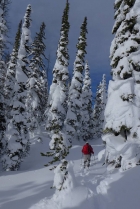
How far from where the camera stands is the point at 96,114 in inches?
1905

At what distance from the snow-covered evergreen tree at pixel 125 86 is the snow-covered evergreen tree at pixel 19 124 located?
10482 mm

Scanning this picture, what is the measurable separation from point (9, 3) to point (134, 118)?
1626 cm

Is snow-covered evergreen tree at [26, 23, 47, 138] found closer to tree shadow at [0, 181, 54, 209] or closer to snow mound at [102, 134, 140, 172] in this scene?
tree shadow at [0, 181, 54, 209]

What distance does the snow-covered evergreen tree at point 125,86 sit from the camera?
9.12 meters

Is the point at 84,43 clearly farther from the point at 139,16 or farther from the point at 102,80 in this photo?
the point at 102,80

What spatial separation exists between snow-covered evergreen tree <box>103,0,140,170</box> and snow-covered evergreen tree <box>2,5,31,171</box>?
10482 mm

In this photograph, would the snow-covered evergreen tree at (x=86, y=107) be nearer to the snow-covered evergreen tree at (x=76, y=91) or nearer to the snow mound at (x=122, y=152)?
the snow-covered evergreen tree at (x=76, y=91)

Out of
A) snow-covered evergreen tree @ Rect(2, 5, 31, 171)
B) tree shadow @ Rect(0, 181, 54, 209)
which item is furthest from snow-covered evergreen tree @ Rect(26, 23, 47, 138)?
tree shadow @ Rect(0, 181, 54, 209)

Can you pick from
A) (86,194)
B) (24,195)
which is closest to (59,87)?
(24,195)

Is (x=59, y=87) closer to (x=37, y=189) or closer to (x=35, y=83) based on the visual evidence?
(x=35, y=83)

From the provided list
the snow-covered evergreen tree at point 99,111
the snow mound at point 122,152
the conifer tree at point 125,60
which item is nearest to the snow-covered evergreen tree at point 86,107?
the snow-covered evergreen tree at point 99,111

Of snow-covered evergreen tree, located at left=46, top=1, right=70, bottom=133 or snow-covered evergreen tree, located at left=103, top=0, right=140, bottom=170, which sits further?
snow-covered evergreen tree, located at left=46, top=1, right=70, bottom=133

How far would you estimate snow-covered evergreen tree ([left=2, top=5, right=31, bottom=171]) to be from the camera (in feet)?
58.8

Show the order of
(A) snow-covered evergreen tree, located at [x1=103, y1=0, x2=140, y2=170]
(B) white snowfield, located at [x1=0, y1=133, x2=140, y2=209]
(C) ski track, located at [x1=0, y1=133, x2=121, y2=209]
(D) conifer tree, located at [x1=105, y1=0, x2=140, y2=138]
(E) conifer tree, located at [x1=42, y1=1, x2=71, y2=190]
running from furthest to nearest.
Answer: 1. (E) conifer tree, located at [x1=42, y1=1, x2=71, y2=190]
2. (D) conifer tree, located at [x1=105, y1=0, x2=140, y2=138]
3. (A) snow-covered evergreen tree, located at [x1=103, y1=0, x2=140, y2=170]
4. (C) ski track, located at [x1=0, y1=133, x2=121, y2=209]
5. (B) white snowfield, located at [x1=0, y1=133, x2=140, y2=209]
